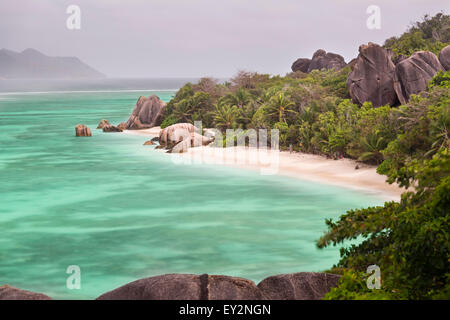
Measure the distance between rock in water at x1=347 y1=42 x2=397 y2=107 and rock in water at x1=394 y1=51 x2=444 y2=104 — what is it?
2.90ft

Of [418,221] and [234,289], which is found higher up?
[418,221]

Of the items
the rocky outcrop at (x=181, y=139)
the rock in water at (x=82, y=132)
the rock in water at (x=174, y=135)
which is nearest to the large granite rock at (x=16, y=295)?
the rocky outcrop at (x=181, y=139)

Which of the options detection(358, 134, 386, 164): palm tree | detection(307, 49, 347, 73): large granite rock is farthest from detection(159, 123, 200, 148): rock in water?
detection(307, 49, 347, 73): large granite rock

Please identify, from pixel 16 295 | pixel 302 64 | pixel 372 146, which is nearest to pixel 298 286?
pixel 16 295

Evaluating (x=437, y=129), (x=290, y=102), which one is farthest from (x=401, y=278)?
(x=290, y=102)

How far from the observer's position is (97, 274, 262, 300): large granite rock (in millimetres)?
8836

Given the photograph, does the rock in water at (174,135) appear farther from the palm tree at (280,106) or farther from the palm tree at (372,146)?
the palm tree at (372,146)

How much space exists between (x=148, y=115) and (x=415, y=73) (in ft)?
102

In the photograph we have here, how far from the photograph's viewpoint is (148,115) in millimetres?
58406

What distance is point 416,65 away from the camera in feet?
111

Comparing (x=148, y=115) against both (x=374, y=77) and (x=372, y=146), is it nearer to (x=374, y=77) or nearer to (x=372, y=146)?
(x=374, y=77)

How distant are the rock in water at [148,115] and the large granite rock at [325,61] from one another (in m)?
47.8
